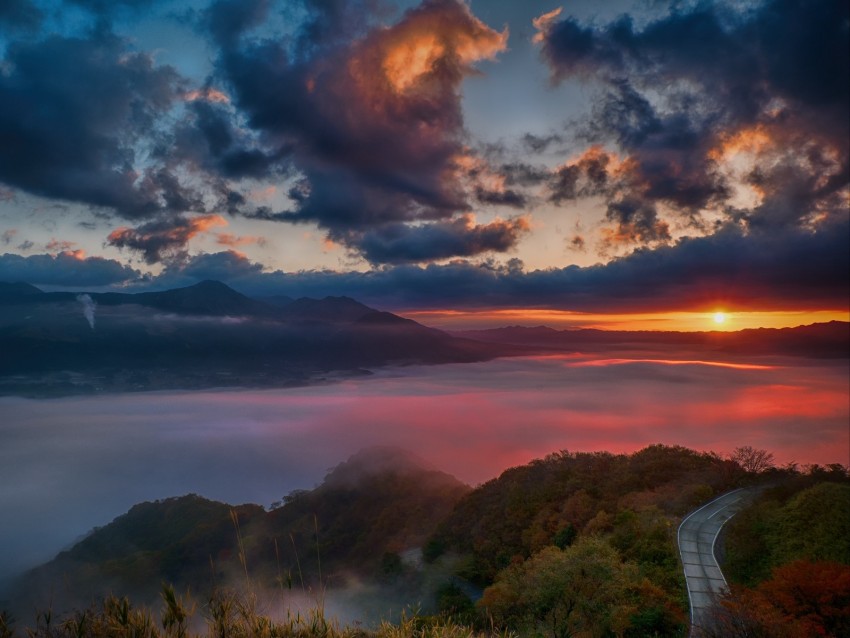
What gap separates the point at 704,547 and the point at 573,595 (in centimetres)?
1280

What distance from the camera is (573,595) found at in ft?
94.4

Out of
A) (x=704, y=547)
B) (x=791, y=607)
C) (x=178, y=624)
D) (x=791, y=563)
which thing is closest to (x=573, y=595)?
(x=791, y=607)

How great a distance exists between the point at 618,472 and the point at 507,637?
61.3 meters

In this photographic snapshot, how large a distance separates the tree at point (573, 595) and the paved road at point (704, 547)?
357 cm

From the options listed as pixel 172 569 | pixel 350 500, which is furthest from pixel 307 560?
pixel 172 569

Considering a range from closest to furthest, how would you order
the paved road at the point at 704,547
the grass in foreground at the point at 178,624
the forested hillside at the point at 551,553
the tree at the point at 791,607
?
the grass in foreground at the point at 178,624
the tree at the point at 791,607
the forested hillside at the point at 551,553
the paved road at the point at 704,547

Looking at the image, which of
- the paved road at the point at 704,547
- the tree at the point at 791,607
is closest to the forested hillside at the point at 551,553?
the tree at the point at 791,607

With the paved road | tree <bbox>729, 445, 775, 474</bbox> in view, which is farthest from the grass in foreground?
tree <bbox>729, 445, 775, 474</bbox>

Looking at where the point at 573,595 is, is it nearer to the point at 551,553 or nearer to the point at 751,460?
the point at 551,553

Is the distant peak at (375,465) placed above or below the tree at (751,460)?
below

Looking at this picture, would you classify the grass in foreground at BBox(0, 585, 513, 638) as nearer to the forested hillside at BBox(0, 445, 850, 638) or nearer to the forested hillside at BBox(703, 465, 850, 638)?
the forested hillside at BBox(0, 445, 850, 638)

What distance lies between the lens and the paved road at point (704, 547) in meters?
Result: 27.2

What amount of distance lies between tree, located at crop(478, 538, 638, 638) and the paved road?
3572 millimetres

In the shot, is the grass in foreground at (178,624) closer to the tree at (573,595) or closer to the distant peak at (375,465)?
the tree at (573,595)
